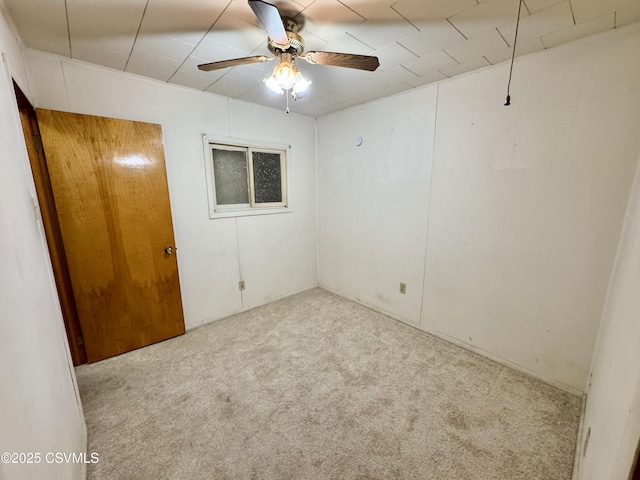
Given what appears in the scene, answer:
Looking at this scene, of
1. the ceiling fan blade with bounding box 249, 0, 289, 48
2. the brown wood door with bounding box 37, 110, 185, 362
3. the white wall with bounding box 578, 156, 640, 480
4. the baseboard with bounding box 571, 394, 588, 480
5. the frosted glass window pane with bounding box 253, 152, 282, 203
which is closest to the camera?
the white wall with bounding box 578, 156, 640, 480

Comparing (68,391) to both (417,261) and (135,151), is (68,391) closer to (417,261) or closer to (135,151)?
(135,151)

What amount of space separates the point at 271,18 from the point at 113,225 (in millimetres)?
2004

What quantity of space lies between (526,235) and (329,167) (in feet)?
7.16

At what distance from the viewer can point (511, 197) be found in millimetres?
1914

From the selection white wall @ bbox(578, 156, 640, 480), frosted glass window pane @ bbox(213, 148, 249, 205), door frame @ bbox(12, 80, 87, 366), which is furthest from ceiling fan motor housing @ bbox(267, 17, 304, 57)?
white wall @ bbox(578, 156, 640, 480)

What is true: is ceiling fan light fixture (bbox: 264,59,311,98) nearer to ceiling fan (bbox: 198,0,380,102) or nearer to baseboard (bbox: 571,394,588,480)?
ceiling fan (bbox: 198,0,380,102)

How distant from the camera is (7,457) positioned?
61cm

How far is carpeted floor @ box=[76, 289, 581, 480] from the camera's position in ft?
4.37

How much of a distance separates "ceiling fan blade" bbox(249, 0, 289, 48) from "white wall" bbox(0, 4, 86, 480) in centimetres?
113

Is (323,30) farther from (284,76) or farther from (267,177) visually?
(267,177)

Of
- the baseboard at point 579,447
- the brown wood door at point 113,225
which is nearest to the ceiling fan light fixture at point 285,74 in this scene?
the brown wood door at point 113,225

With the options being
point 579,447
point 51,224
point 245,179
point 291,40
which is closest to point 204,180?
point 245,179

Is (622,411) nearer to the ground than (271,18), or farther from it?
nearer to the ground

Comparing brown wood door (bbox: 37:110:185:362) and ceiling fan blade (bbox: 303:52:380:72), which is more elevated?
ceiling fan blade (bbox: 303:52:380:72)
